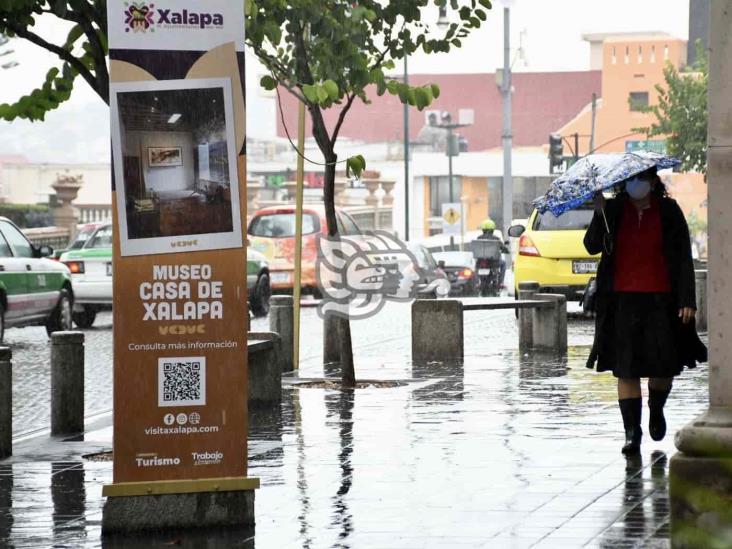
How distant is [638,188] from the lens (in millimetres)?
9617

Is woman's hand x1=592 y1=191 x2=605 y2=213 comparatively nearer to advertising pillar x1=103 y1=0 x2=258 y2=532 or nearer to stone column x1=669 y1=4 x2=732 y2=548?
advertising pillar x1=103 y1=0 x2=258 y2=532

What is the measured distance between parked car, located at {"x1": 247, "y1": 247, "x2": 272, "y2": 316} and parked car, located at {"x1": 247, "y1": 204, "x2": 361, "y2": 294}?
1.05 m

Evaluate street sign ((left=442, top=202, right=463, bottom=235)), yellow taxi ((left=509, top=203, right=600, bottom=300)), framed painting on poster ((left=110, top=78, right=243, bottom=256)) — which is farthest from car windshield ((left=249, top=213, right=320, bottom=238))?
framed painting on poster ((left=110, top=78, right=243, bottom=256))

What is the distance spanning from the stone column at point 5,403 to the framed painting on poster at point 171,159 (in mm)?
3482

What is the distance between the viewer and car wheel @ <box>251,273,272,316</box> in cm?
2944

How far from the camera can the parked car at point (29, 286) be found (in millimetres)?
21767

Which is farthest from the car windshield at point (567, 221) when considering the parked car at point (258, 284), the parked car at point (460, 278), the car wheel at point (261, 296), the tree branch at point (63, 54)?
the parked car at point (460, 278)

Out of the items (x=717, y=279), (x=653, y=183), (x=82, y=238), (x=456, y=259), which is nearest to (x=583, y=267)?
(x=82, y=238)

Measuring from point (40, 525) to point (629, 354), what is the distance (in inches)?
144

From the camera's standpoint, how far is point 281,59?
1441 centimetres

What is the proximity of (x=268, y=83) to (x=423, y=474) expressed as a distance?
190 inches

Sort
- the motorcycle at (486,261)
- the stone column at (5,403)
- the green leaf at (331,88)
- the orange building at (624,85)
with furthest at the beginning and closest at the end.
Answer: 1. the orange building at (624,85)
2. the motorcycle at (486,261)
3. the green leaf at (331,88)
4. the stone column at (5,403)

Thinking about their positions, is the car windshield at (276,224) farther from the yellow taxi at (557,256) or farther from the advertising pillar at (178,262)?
the advertising pillar at (178,262)

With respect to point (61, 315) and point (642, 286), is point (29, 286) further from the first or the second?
Result: point (642, 286)
